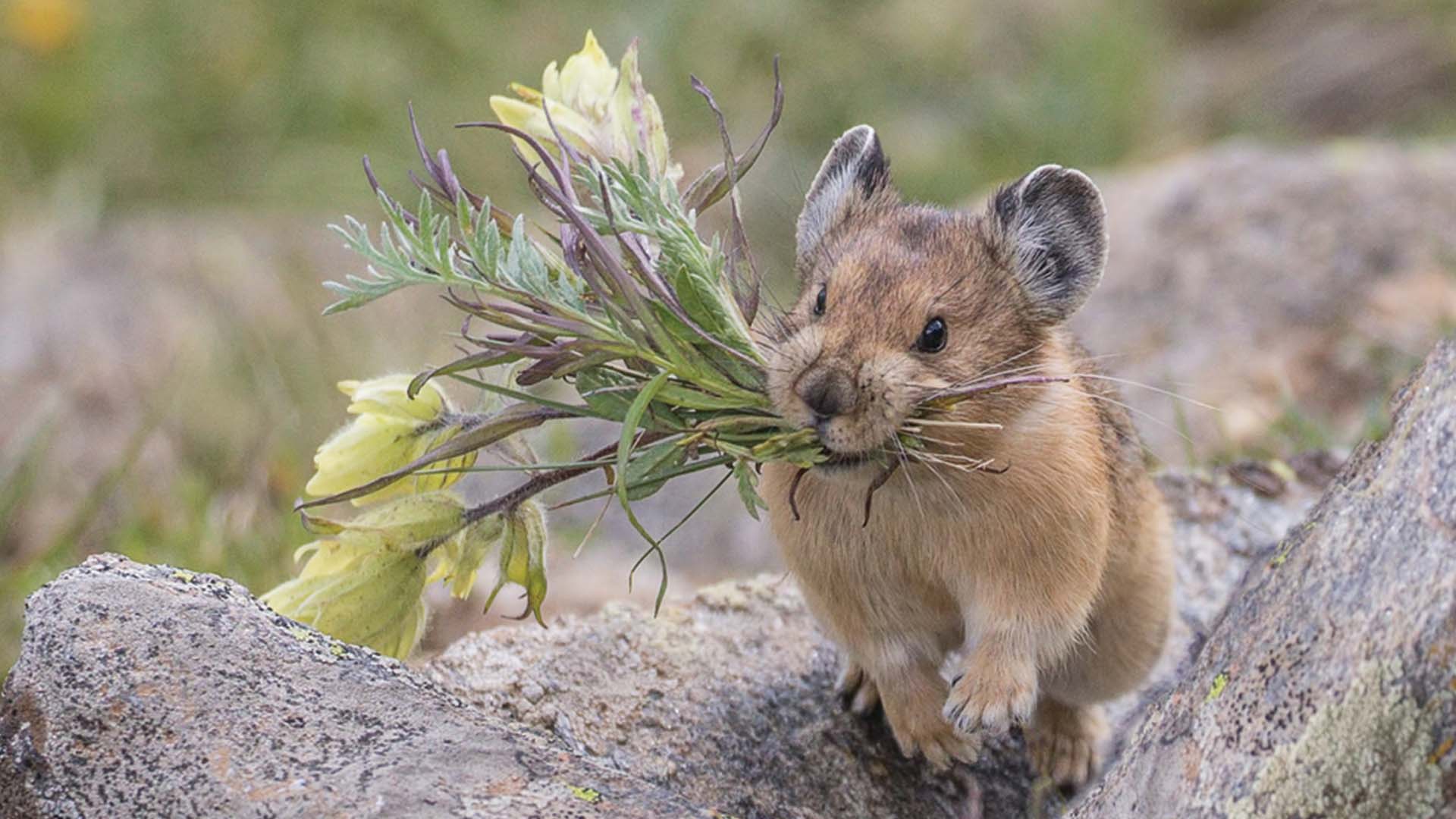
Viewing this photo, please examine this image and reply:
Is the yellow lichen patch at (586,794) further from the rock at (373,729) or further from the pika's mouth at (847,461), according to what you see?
the pika's mouth at (847,461)

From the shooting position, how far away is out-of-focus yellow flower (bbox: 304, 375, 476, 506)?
4.47 meters

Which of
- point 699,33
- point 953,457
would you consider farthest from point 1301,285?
point 953,457

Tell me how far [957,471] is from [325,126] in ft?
30.9

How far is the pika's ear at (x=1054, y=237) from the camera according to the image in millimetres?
4797

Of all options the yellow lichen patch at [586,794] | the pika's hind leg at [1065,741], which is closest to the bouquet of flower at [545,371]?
the yellow lichen patch at [586,794]

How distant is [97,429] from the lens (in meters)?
10.5

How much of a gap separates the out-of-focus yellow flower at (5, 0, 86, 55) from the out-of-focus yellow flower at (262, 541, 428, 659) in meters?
8.93

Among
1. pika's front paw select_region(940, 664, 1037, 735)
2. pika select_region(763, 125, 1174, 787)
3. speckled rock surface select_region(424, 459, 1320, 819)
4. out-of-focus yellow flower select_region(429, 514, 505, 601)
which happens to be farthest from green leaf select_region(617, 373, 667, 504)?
pika's front paw select_region(940, 664, 1037, 735)

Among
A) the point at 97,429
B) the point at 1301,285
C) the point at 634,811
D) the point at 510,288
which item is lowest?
the point at 1301,285

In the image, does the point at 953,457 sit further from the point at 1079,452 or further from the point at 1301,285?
the point at 1301,285

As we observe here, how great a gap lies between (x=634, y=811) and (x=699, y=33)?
10765 mm

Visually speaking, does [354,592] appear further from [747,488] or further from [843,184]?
[843,184]

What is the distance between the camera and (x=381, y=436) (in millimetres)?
4469

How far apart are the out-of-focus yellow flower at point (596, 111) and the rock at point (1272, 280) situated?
5.05 metres
